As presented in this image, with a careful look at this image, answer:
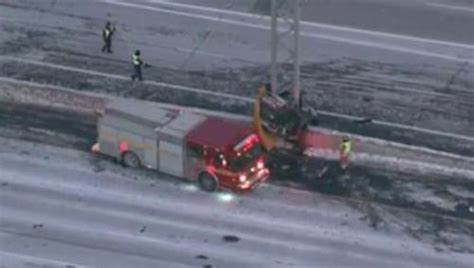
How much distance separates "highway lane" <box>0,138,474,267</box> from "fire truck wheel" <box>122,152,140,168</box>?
366 mm

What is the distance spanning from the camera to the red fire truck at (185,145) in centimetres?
3259

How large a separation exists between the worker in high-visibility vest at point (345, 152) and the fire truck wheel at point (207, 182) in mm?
4596

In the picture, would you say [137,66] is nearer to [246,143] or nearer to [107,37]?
[107,37]

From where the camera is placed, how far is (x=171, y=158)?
33.2 m

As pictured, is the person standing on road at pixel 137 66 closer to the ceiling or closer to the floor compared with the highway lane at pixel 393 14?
closer to the floor

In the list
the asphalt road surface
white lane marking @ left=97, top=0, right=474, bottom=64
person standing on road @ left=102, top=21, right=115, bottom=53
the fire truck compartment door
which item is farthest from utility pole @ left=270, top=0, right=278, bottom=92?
person standing on road @ left=102, top=21, right=115, bottom=53

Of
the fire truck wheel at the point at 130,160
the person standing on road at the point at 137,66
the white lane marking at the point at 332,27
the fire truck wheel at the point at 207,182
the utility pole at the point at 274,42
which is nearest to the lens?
the fire truck wheel at the point at 207,182

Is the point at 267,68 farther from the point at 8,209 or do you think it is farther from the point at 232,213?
the point at 8,209

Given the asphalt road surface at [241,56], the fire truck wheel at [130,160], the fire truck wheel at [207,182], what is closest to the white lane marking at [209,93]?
the asphalt road surface at [241,56]

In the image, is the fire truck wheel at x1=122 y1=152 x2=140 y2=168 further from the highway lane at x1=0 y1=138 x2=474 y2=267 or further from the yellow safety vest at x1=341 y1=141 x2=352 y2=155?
the yellow safety vest at x1=341 y1=141 x2=352 y2=155

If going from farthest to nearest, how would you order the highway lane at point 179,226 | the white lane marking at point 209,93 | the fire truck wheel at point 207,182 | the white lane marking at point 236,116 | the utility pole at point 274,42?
the white lane marking at point 209,93, the white lane marking at point 236,116, the utility pole at point 274,42, the fire truck wheel at point 207,182, the highway lane at point 179,226

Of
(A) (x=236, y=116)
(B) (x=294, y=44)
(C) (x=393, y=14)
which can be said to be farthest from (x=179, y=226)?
(C) (x=393, y=14)

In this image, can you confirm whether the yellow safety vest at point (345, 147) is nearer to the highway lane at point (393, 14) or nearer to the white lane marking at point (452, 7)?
the highway lane at point (393, 14)

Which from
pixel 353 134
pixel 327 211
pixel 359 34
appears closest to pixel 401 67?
pixel 359 34
